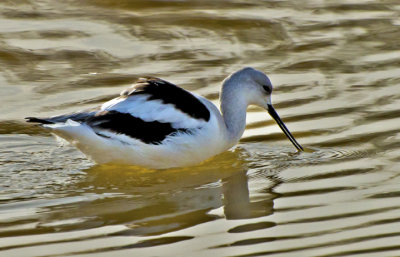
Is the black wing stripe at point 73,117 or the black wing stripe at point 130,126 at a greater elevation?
the black wing stripe at point 73,117

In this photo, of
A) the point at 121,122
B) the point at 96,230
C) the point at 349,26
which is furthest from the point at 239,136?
the point at 349,26

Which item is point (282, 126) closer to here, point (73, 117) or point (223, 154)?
point (223, 154)

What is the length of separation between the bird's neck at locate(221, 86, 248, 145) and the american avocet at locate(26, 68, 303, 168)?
14cm

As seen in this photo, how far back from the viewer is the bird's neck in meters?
7.33

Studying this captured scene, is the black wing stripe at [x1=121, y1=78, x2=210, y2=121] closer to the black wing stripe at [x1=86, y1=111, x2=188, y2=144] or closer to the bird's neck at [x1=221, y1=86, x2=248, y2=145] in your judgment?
the black wing stripe at [x1=86, y1=111, x2=188, y2=144]

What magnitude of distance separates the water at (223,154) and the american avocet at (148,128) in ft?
0.61

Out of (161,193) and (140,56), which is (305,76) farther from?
(161,193)

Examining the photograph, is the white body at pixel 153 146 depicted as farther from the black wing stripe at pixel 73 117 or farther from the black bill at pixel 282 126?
the black bill at pixel 282 126

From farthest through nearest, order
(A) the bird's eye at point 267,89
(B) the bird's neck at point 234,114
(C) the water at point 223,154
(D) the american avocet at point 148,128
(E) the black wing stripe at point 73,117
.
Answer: (A) the bird's eye at point 267,89, (B) the bird's neck at point 234,114, (D) the american avocet at point 148,128, (E) the black wing stripe at point 73,117, (C) the water at point 223,154

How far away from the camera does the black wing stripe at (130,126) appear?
266 inches

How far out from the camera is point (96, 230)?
564 cm

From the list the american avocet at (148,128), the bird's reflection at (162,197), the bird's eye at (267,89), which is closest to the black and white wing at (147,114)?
the american avocet at (148,128)

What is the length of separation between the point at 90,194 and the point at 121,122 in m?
0.66

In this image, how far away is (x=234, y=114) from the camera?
292 inches
